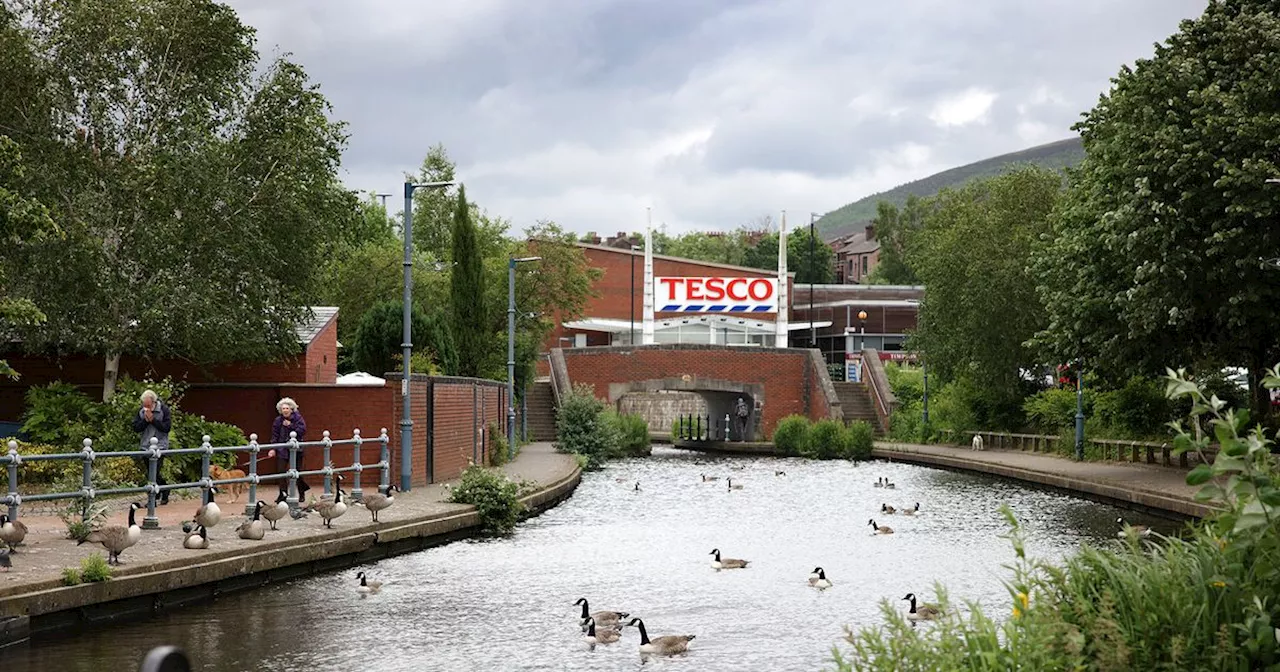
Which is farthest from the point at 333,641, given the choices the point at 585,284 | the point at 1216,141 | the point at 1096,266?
the point at 585,284

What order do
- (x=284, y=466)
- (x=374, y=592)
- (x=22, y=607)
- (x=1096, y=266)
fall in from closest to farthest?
(x=22, y=607)
(x=374, y=592)
(x=284, y=466)
(x=1096, y=266)

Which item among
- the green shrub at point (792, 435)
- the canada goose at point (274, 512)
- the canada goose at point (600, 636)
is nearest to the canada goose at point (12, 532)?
the canada goose at point (274, 512)

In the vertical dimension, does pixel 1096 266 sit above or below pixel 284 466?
above

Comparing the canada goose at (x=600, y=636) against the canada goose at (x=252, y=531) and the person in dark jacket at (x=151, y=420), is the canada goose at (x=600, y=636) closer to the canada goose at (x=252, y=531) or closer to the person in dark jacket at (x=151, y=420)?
the canada goose at (x=252, y=531)

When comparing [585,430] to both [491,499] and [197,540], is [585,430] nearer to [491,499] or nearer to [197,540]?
[491,499]

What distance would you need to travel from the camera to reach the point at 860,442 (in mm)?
54344

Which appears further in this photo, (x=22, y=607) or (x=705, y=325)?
(x=705, y=325)

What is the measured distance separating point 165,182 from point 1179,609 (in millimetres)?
21989

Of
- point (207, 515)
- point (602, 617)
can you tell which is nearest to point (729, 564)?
point (602, 617)

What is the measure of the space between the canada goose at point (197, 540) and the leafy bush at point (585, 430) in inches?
1184

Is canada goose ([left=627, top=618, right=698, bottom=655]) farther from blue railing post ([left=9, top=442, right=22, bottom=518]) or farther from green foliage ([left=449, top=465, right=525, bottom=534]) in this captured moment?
green foliage ([left=449, top=465, right=525, bottom=534])

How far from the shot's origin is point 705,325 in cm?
8019

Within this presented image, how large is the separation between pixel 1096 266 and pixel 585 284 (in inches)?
1204

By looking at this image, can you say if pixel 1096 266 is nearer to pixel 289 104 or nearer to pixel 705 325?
pixel 289 104
